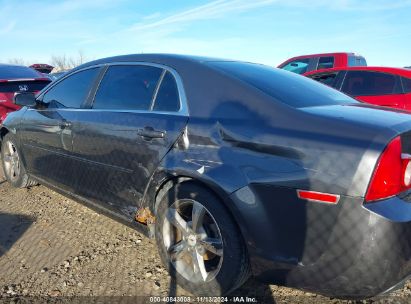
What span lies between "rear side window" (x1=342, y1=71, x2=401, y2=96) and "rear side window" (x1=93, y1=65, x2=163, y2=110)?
4714mm

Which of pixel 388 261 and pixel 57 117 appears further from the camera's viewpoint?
pixel 57 117

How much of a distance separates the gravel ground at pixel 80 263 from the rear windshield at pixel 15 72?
337 centimetres

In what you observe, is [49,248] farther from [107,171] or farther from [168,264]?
[168,264]

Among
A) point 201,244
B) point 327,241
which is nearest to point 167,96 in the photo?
point 201,244

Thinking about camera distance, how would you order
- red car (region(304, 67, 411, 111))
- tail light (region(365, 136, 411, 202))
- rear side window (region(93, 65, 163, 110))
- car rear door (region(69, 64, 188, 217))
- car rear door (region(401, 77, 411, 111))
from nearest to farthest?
tail light (region(365, 136, 411, 202))
car rear door (region(69, 64, 188, 217))
rear side window (region(93, 65, 163, 110))
car rear door (region(401, 77, 411, 111))
red car (region(304, 67, 411, 111))

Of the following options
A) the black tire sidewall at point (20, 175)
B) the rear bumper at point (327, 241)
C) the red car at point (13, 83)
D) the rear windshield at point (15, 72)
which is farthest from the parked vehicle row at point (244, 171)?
the rear windshield at point (15, 72)

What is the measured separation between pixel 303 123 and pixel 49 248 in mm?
2434

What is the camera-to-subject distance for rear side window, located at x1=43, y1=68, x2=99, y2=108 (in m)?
3.60

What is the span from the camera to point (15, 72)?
7.06m

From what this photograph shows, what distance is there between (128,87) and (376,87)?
4.85 metres

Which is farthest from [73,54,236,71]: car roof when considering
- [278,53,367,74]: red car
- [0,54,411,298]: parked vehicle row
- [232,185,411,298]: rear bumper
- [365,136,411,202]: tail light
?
[278,53,367,74]: red car

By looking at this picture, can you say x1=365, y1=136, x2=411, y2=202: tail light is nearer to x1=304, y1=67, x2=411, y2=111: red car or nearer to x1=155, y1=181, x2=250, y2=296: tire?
x1=155, y1=181, x2=250, y2=296: tire

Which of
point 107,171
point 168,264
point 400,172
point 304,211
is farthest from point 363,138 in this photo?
point 107,171

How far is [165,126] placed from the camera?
2.71 metres
